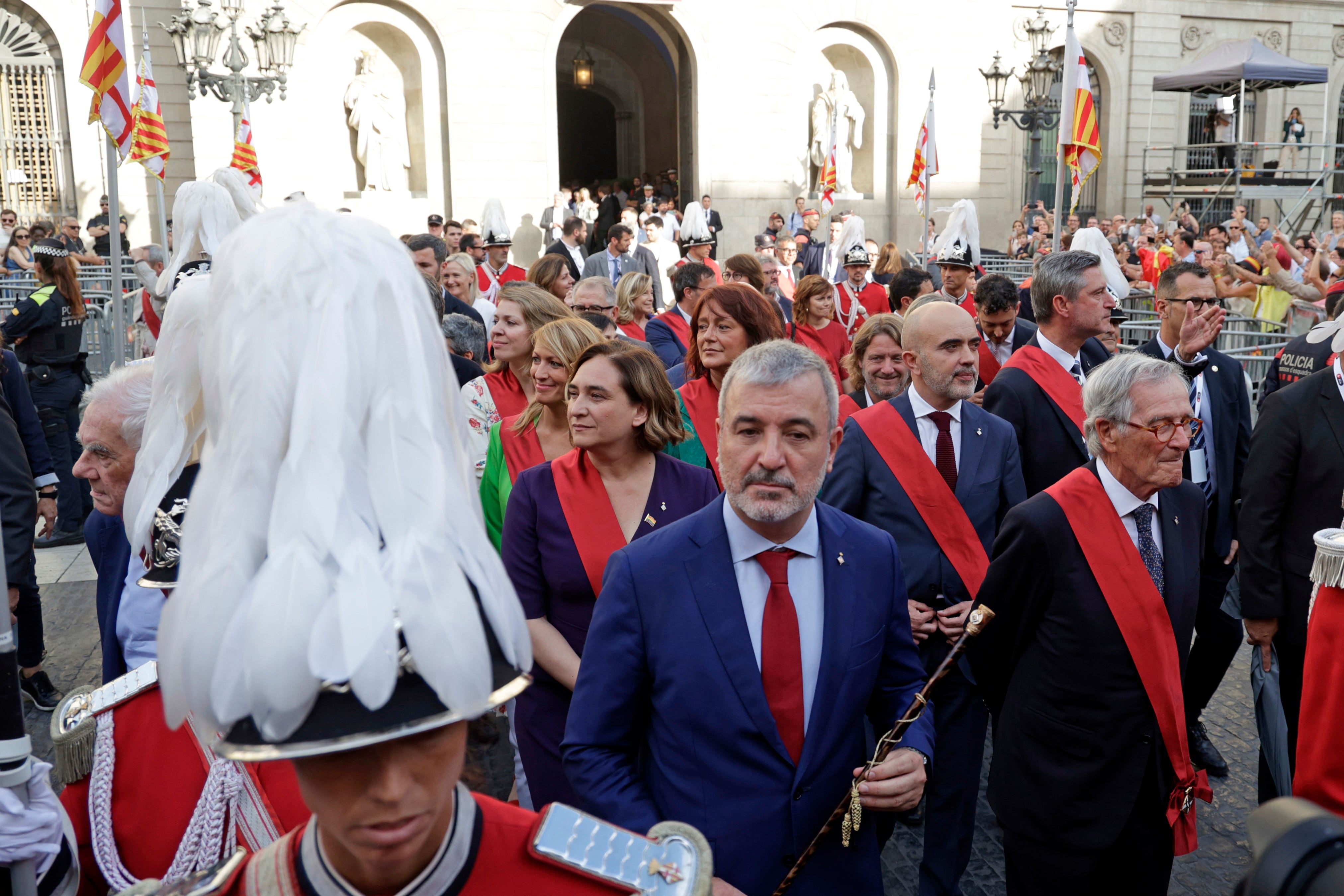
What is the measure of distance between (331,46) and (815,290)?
14862 millimetres

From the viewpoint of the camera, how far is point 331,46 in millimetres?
19203

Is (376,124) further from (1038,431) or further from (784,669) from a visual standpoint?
(784,669)

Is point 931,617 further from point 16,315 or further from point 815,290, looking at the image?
point 16,315

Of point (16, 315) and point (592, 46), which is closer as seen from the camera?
point (16, 315)

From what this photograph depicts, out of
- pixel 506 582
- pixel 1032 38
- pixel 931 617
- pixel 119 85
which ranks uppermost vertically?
pixel 1032 38

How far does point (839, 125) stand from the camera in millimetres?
22828

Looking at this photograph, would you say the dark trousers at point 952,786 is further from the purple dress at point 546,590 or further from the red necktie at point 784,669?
the red necktie at point 784,669

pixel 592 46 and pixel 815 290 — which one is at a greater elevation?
pixel 592 46

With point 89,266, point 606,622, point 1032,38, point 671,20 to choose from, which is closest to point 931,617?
point 606,622

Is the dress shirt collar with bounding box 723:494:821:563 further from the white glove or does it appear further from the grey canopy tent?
the grey canopy tent

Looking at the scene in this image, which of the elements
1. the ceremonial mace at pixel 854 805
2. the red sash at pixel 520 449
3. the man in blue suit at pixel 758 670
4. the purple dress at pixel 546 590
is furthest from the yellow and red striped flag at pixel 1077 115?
the ceremonial mace at pixel 854 805

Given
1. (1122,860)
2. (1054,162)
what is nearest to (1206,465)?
(1122,860)

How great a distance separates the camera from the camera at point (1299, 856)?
3.04 feet

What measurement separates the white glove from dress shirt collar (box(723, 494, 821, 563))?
1313mm
